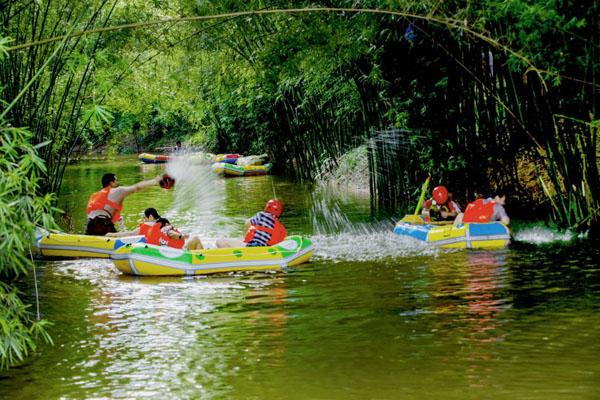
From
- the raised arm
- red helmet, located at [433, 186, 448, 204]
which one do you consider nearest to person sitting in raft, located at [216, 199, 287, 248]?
the raised arm

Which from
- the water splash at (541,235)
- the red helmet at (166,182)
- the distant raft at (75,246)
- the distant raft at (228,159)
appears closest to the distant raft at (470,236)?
the water splash at (541,235)

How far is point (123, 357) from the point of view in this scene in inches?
275

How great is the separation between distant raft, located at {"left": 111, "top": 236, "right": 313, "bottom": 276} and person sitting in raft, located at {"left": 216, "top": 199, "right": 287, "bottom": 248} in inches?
11.5

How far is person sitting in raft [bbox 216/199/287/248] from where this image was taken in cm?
1140

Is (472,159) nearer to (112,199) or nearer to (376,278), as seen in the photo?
(376,278)

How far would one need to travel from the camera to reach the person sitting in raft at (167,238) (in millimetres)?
11430

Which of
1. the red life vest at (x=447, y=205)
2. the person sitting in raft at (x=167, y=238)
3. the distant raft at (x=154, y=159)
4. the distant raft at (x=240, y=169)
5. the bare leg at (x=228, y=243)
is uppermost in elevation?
the distant raft at (x=154, y=159)

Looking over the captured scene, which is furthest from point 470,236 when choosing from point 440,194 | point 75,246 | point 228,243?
point 75,246

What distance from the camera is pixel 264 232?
449 inches

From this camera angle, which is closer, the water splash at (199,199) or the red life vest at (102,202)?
the red life vest at (102,202)

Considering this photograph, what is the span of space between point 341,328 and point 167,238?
14.4ft

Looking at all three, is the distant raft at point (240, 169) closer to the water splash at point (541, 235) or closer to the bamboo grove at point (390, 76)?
the bamboo grove at point (390, 76)

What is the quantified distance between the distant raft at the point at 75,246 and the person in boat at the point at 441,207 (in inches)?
181

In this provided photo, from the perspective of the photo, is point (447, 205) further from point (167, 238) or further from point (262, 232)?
point (167, 238)
